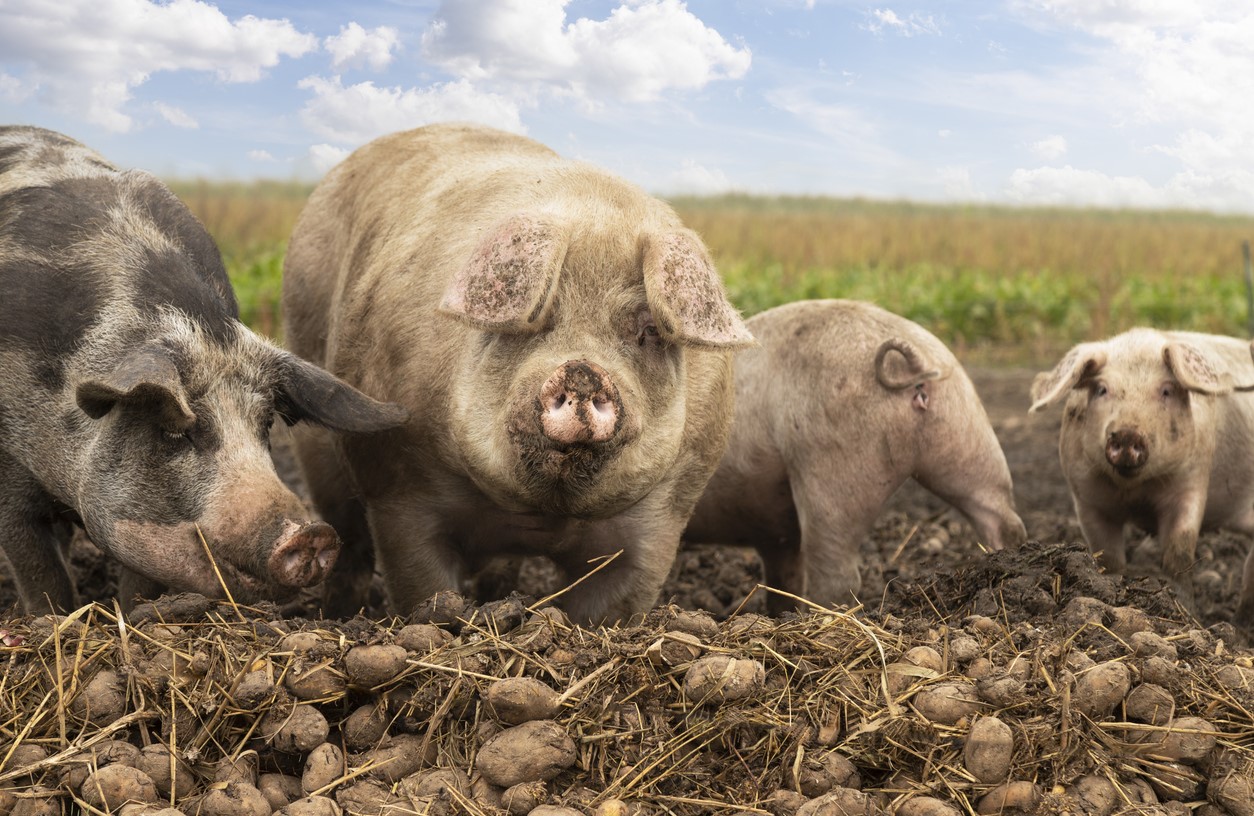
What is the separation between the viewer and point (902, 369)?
5.13 meters

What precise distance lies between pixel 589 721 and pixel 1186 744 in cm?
160

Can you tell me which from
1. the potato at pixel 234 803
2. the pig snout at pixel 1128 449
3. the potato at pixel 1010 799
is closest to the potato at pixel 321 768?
the potato at pixel 234 803

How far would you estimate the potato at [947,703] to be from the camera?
3.24 metres

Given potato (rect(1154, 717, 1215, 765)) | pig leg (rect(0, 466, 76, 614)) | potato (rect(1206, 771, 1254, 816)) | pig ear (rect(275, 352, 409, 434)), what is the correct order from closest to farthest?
potato (rect(1206, 771, 1254, 816))
potato (rect(1154, 717, 1215, 765))
pig ear (rect(275, 352, 409, 434))
pig leg (rect(0, 466, 76, 614))

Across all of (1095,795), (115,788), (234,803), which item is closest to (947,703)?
(1095,795)

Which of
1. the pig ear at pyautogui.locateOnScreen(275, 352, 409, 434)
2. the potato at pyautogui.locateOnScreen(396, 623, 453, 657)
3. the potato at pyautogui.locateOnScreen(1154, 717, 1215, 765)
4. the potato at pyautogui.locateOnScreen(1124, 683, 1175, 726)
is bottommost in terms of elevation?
the potato at pyautogui.locateOnScreen(1154, 717, 1215, 765)

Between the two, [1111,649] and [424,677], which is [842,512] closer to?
[1111,649]

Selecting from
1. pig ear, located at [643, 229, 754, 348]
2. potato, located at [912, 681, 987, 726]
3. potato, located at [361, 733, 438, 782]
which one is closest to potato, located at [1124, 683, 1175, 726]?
potato, located at [912, 681, 987, 726]

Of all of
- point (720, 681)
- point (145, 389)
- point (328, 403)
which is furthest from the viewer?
point (328, 403)

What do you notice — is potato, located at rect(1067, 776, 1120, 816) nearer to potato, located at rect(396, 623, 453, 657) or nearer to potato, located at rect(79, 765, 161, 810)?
potato, located at rect(396, 623, 453, 657)

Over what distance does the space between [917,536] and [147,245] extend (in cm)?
428

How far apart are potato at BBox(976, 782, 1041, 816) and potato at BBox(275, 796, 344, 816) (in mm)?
1539

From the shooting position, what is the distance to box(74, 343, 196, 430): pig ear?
367 cm

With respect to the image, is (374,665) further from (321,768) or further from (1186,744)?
(1186,744)
